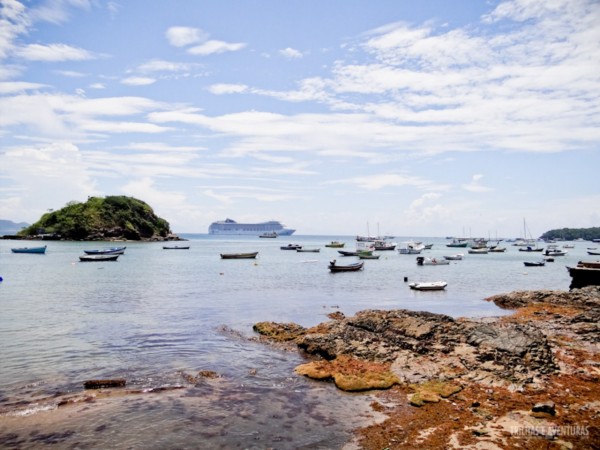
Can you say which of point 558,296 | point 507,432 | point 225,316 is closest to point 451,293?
point 558,296

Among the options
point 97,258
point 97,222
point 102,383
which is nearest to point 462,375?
point 102,383

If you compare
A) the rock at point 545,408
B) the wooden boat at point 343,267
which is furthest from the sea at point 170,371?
the wooden boat at point 343,267

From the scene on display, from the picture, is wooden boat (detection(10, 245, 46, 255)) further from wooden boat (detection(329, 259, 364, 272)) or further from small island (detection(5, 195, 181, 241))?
wooden boat (detection(329, 259, 364, 272))

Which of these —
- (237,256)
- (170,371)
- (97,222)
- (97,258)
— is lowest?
(170,371)

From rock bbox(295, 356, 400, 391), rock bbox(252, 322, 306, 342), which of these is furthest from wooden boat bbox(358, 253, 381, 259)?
rock bbox(295, 356, 400, 391)

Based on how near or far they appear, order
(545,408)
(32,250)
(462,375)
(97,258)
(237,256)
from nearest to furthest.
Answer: (545,408), (462,375), (97,258), (237,256), (32,250)

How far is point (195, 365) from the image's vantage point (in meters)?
18.8

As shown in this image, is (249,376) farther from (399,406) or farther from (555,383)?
(555,383)

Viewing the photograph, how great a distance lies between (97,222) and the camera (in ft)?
525

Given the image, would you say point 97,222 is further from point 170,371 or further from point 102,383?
point 102,383

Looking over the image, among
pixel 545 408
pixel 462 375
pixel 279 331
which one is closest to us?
pixel 545 408

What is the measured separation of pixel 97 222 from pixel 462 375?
166519mm

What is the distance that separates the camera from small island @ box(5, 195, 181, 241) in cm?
15938

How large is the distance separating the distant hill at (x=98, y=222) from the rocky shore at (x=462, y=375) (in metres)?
155
